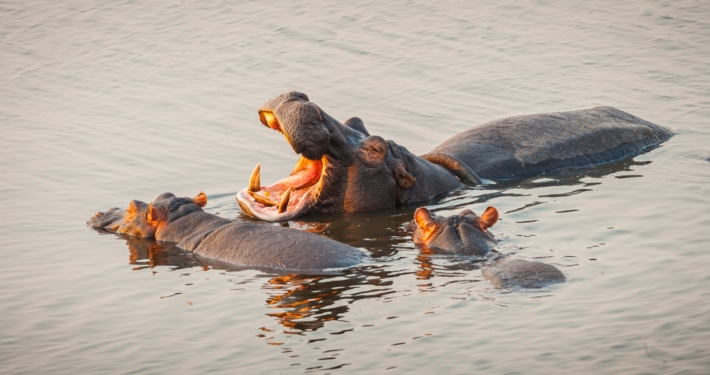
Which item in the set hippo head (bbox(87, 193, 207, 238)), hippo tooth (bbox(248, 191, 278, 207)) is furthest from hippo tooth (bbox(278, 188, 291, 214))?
hippo head (bbox(87, 193, 207, 238))

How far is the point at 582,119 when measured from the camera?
1350 cm

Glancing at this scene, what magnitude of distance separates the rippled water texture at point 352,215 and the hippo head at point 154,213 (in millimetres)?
174

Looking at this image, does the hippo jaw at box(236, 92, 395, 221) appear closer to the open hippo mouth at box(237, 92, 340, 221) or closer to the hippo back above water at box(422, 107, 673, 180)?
the open hippo mouth at box(237, 92, 340, 221)

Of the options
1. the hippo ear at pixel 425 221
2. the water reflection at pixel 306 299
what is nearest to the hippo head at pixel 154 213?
the water reflection at pixel 306 299

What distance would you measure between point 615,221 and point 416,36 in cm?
1247

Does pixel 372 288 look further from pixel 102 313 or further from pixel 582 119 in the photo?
pixel 582 119

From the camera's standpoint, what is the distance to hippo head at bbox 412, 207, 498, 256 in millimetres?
9211

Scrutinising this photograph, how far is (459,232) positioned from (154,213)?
10.2 feet

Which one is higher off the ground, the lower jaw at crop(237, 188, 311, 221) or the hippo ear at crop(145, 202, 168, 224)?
the hippo ear at crop(145, 202, 168, 224)

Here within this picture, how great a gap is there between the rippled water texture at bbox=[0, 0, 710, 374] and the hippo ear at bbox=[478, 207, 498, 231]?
26 centimetres

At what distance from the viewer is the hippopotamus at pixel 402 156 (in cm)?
1091

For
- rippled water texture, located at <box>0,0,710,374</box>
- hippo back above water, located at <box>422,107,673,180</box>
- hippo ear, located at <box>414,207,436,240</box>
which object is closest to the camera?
rippled water texture, located at <box>0,0,710,374</box>

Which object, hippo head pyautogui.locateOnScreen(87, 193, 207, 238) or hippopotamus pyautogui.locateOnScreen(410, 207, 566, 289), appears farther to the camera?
hippo head pyautogui.locateOnScreen(87, 193, 207, 238)

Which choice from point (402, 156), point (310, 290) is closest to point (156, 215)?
point (310, 290)
